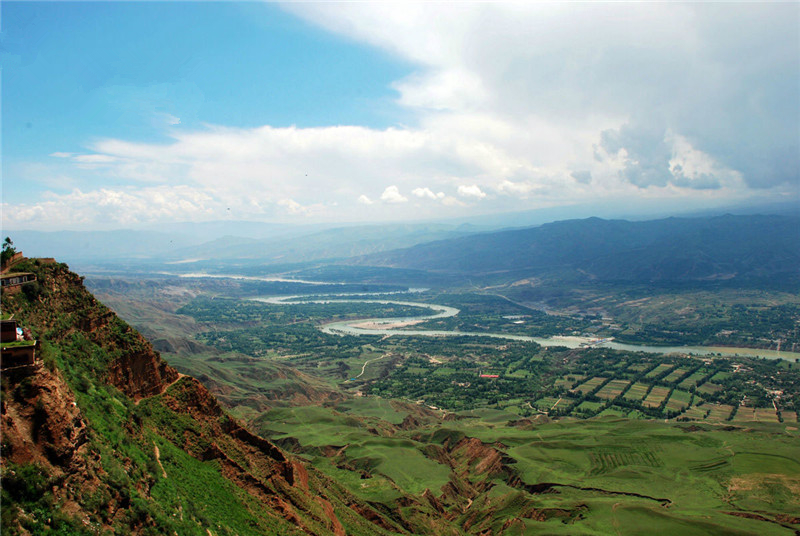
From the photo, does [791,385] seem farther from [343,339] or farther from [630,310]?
[343,339]

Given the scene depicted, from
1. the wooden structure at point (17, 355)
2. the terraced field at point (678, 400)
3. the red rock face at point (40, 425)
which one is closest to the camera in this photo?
the red rock face at point (40, 425)

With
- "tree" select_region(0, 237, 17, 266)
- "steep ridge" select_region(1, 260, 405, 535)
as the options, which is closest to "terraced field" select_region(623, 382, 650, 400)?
"steep ridge" select_region(1, 260, 405, 535)

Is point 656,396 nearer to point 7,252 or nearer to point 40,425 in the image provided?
point 7,252

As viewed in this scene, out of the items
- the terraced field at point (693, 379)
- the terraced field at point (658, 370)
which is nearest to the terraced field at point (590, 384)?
the terraced field at point (658, 370)

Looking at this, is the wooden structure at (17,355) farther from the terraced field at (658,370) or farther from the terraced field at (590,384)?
the terraced field at (658,370)

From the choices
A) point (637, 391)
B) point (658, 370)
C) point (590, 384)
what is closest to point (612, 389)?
point (637, 391)

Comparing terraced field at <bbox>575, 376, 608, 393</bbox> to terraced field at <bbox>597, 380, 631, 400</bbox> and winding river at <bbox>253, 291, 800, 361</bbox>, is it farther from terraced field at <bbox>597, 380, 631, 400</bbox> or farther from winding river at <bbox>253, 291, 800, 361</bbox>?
winding river at <bbox>253, 291, 800, 361</bbox>
